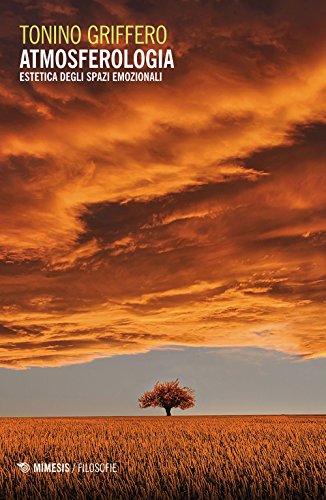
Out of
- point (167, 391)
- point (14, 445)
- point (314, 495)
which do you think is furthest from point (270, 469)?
point (167, 391)

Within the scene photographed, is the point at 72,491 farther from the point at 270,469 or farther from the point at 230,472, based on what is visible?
→ the point at 270,469

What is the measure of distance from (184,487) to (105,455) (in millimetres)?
Answer: 5164

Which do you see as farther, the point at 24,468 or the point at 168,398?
the point at 168,398

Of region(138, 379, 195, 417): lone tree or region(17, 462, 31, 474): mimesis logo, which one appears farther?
region(138, 379, 195, 417): lone tree

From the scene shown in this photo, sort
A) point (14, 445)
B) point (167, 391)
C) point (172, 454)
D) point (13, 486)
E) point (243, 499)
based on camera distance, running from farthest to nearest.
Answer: point (167, 391)
point (14, 445)
point (172, 454)
point (13, 486)
point (243, 499)

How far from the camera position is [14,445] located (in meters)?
17.5

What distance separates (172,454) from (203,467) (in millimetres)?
3074

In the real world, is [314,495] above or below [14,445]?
below

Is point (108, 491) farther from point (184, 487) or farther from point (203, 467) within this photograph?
point (203, 467)

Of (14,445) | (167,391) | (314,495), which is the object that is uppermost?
(167,391)

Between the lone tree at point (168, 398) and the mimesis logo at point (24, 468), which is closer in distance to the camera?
the mimesis logo at point (24, 468)

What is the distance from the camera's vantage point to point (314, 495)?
8688mm

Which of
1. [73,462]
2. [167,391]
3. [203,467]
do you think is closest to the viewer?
[203,467]

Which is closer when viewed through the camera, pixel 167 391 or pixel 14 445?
pixel 14 445
